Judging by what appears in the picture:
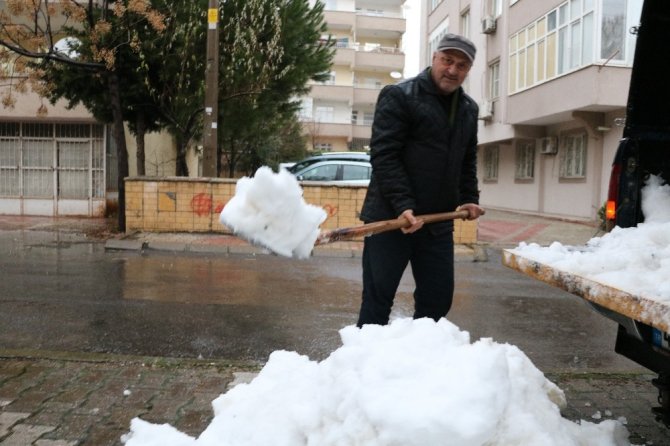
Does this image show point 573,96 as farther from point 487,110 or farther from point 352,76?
point 352,76

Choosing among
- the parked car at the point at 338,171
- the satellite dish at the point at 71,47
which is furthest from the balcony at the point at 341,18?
the satellite dish at the point at 71,47

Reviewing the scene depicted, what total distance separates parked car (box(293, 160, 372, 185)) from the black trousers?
10968 millimetres

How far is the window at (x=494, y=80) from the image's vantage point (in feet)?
74.9

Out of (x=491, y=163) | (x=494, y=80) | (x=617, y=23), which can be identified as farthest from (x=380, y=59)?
(x=617, y=23)

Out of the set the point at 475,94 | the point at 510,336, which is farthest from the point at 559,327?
the point at 475,94

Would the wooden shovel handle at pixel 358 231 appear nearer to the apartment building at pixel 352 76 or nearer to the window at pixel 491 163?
the window at pixel 491 163

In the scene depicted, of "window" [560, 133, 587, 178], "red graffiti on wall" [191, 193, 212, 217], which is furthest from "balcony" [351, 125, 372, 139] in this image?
"red graffiti on wall" [191, 193, 212, 217]

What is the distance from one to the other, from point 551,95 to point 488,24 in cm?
677

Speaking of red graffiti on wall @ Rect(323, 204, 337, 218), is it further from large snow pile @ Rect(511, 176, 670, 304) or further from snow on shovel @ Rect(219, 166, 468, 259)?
snow on shovel @ Rect(219, 166, 468, 259)

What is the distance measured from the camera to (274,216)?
2939 millimetres

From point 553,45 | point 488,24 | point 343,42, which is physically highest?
point 343,42

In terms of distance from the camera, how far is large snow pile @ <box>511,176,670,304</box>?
2.34 metres

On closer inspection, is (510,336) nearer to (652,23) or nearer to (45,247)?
(652,23)

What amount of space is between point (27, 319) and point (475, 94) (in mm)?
22080
